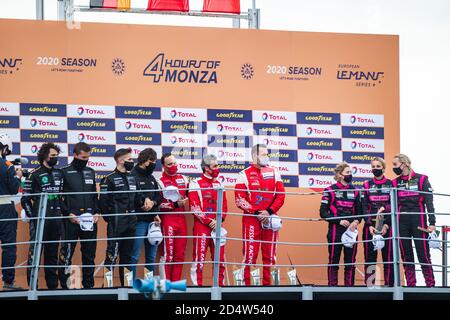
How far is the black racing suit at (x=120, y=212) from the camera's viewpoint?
412 inches

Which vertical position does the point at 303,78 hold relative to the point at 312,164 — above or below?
above

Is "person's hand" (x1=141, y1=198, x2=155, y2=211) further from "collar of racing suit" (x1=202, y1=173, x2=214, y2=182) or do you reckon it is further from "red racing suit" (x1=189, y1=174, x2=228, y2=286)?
"collar of racing suit" (x1=202, y1=173, x2=214, y2=182)

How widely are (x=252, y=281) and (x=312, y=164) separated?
2.23m

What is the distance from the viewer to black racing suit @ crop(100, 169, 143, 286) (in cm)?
1045

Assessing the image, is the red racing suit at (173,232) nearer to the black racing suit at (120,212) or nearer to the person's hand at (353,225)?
the black racing suit at (120,212)

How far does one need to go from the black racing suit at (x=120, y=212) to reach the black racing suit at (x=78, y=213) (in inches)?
7.6

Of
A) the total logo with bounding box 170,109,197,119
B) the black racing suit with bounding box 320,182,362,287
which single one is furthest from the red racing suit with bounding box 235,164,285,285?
the total logo with bounding box 170,109,197,119

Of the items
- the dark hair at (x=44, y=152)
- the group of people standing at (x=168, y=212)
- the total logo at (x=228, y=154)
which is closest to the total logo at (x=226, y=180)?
the total logo at (x=228, y=154)

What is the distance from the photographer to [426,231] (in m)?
11.0

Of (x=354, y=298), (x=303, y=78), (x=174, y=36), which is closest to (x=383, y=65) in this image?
(x=303, y=78)

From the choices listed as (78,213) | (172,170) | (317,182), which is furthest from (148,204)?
(317,182)

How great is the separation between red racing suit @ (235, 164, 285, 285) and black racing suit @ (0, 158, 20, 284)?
253 cm
